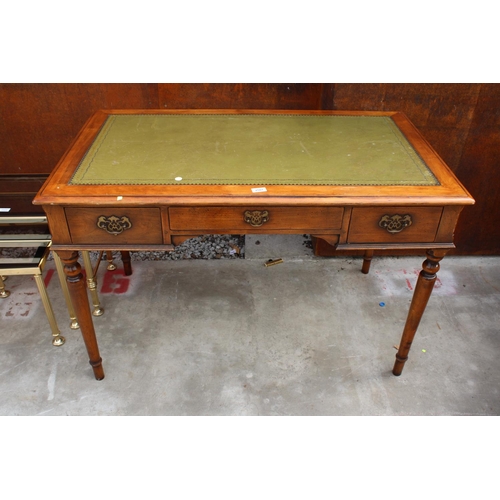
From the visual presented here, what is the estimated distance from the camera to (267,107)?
3.00 meters

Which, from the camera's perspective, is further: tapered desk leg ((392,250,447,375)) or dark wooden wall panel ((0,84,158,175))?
dark wooden wall panel ((0,84,158,175))

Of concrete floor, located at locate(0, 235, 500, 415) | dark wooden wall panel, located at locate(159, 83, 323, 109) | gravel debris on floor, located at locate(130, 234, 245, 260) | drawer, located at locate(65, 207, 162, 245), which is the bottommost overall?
concrete floor, located at locate(0, 235, 500, 415)

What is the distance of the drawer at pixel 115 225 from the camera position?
192 centimetres

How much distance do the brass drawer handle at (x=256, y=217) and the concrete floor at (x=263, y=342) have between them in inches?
35.7

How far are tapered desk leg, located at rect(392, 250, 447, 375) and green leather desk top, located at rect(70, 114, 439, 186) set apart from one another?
33cm

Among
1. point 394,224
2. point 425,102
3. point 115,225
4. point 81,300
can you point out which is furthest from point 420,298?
point 81,300

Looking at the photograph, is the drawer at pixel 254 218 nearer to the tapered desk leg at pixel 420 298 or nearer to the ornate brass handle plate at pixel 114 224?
the ornate brass handle plate at pixel 114 224

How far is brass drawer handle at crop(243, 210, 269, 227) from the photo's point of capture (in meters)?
1.94

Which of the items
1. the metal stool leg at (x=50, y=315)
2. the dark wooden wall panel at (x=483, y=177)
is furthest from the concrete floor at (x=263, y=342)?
the dark wooden wall panel at (x=483, y=177)

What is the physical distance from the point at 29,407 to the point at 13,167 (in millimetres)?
1592

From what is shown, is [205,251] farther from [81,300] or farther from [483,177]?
[483,177]

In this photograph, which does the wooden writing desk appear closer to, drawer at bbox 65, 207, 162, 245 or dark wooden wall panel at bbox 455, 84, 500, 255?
drawer at bbox 65, 207, 162, 245

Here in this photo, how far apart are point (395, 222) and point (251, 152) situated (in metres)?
0.69


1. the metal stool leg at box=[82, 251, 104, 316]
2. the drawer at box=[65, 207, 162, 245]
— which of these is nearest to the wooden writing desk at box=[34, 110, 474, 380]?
the drawer at box=[65, 207, 162, 245]
